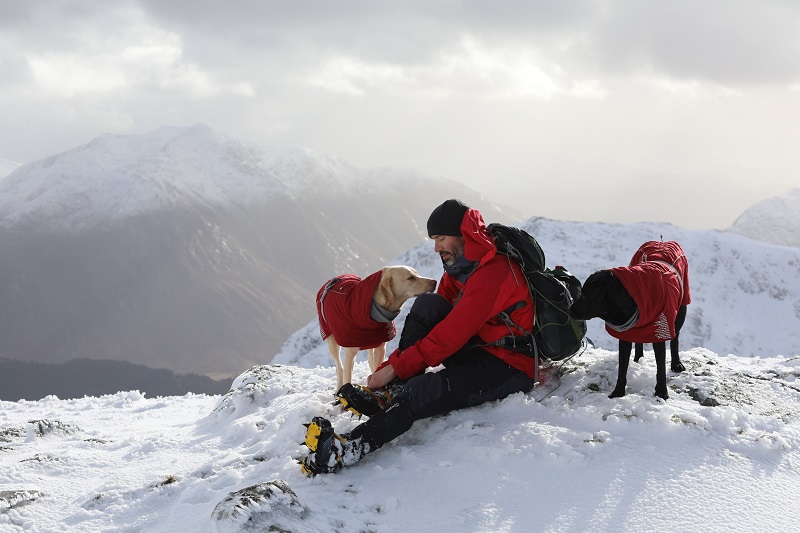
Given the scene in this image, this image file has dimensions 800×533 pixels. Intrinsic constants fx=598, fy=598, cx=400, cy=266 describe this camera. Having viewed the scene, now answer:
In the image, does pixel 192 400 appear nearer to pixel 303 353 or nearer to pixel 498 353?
pixel 498 353

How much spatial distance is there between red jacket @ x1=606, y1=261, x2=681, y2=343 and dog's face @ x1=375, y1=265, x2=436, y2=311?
6.39 feet

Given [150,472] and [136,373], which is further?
A: [136,373]

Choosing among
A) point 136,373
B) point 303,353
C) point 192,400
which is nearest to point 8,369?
point 136,373

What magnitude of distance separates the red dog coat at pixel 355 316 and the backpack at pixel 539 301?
1592 millimetres

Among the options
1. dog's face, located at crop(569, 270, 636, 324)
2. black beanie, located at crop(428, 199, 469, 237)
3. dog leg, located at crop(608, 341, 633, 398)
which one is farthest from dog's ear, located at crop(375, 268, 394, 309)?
dog leg, located at crop(608, 341, 633, 398)

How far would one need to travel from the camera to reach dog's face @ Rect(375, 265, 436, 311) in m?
6.36

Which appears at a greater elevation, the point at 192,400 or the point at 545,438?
the point at 545,438

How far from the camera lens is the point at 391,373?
17.1 feet

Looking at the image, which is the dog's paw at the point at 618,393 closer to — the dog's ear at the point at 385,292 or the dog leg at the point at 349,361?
the dog's ear at the point at 385,292

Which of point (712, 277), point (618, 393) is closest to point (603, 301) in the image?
point (618, 393)

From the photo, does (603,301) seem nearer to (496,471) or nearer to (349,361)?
(496,471)

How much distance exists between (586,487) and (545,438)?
1.95 ft

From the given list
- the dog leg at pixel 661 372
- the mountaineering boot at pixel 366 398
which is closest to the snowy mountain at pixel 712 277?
the dog leg at pixel 661 372

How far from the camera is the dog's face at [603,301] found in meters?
5.41
